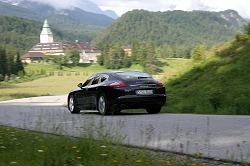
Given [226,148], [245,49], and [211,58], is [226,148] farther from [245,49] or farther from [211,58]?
[211,58]

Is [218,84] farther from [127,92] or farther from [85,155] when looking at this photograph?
[85,155]

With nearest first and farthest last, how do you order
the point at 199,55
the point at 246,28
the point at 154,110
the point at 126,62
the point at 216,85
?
the point at 154,110 → the point at 216,85 → the point at 246,28 → the point at 199,55 → the point at 126,62

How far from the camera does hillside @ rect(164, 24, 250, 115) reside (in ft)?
46.0

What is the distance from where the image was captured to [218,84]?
1658cm

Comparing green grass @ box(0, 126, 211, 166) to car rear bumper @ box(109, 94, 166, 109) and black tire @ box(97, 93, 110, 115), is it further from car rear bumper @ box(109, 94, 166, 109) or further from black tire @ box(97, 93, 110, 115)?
black tire @ box(97, 93, 110, 115)

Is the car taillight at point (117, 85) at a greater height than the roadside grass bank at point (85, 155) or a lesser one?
greater

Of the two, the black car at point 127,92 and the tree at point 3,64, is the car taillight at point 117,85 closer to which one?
the black car at point 127,92

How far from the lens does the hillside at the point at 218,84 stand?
14.0 meters

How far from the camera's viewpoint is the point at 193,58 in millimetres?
22203

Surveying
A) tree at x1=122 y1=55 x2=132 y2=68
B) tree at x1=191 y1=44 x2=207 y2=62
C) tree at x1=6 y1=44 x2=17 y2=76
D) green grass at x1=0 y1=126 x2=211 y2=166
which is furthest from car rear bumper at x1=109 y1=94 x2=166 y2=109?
tree at x1=122 y1=55 x2=132 y2=68

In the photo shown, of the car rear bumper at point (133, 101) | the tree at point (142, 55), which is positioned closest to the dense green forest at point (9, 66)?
the tree at point (142, 55)

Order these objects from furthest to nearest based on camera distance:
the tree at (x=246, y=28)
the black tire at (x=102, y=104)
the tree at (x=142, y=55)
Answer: the tree at (x=142, y=55) < the tree at (x=246, y=28) < the black tire at (x=102, y=104)

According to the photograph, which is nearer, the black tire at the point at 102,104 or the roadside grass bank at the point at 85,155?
the roadside grass bank at the point at 85,155

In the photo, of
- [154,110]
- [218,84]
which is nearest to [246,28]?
[218,84]
